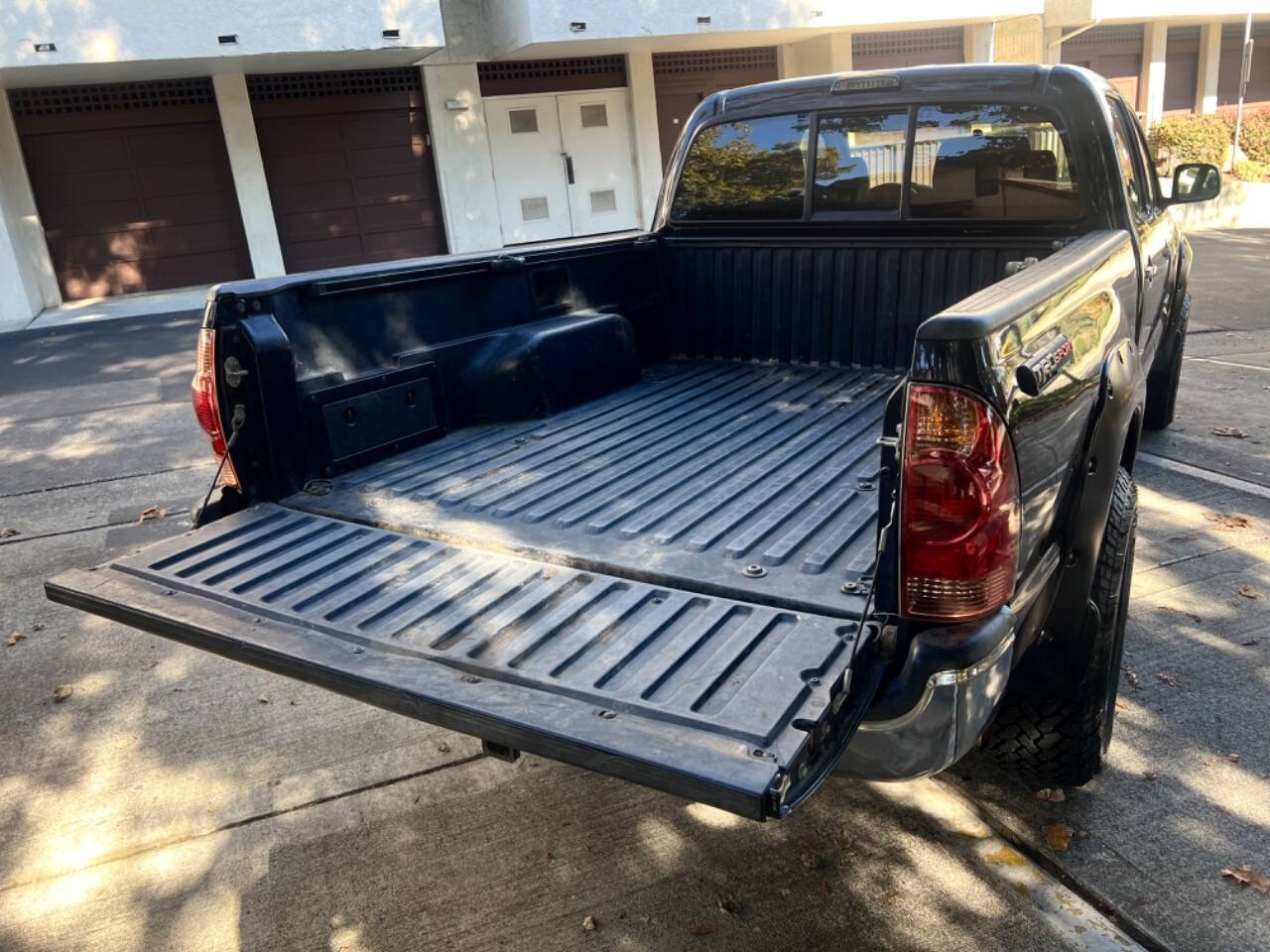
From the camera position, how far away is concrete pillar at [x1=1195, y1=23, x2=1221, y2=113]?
23.4 m

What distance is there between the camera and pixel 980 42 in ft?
62.8

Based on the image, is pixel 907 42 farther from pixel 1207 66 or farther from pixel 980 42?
pixel 1207 66

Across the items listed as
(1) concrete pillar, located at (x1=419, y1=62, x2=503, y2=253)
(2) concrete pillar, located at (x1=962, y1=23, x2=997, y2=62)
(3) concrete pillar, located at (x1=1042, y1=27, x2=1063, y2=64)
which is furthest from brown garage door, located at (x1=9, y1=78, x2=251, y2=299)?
(3) concrete pillar, located at (x1=1042, y1=27, x2=1063, y2=64)

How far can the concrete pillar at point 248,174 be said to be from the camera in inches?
601

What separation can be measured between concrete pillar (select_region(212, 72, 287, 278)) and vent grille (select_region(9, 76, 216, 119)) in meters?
0.40

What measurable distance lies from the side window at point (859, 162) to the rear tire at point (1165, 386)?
7.58 feet

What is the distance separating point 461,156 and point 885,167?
1359 cm

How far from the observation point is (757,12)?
16031 millimetres

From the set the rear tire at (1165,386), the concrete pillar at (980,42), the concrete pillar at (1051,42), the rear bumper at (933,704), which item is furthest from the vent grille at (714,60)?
the rear bumper at (933,704)

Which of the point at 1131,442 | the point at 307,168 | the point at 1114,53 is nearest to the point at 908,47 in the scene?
the point at 1114,53

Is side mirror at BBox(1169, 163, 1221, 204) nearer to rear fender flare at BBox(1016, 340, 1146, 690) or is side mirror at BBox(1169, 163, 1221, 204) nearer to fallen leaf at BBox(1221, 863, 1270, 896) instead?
rear fender flare at BBox(1016, 340, 1146, 690)

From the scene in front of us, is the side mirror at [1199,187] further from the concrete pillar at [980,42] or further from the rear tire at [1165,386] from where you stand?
the concrete pillar at [980,42]

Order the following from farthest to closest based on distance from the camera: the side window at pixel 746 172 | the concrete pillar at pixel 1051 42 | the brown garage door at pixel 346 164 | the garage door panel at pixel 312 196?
the concrete pillar at pixel 1051 42 → the garage door panel at pixel 312 196 → the brown garage door at pixel 346 164 → the side window at pixel 746 172

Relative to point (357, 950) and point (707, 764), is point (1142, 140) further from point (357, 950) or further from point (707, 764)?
point (357, 950)
